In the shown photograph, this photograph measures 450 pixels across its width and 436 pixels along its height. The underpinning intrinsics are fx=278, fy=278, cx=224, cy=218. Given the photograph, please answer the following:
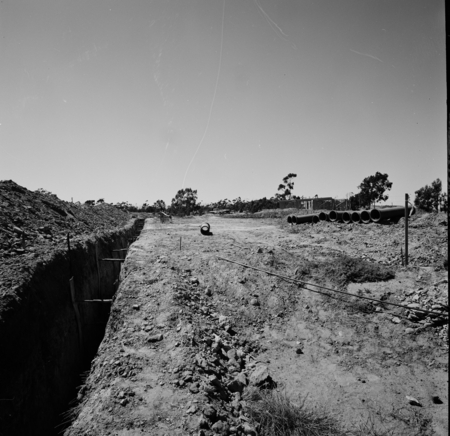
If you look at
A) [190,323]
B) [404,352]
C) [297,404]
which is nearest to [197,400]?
[297,404]

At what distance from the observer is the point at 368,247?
1132cm

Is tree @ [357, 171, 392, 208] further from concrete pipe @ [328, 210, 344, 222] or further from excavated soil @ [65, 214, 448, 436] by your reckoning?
excavated soil @ [65, 214, 448, 436]

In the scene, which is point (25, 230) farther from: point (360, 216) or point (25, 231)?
point (360, 216)

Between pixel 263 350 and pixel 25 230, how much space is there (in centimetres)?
774

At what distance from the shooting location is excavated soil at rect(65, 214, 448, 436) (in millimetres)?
4023

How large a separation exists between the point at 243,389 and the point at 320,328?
2429 millimetres

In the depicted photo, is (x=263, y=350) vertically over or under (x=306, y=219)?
under

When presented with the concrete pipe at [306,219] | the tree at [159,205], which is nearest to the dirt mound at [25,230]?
the concrete pipe at [306,219]

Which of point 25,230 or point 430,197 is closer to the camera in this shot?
point 25,230

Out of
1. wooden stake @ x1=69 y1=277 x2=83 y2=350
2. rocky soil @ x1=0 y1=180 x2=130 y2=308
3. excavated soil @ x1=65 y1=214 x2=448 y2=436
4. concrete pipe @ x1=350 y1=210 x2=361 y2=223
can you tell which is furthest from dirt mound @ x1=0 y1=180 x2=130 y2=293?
concrete pipe @ x1=350 y1=210 x2=361 y2=223

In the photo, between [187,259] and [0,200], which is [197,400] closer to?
[187,259]

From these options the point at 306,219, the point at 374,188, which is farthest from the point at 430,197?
the point at 306,219

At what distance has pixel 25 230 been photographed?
8469mm

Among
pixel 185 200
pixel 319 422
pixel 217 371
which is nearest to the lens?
pixel 319 422
